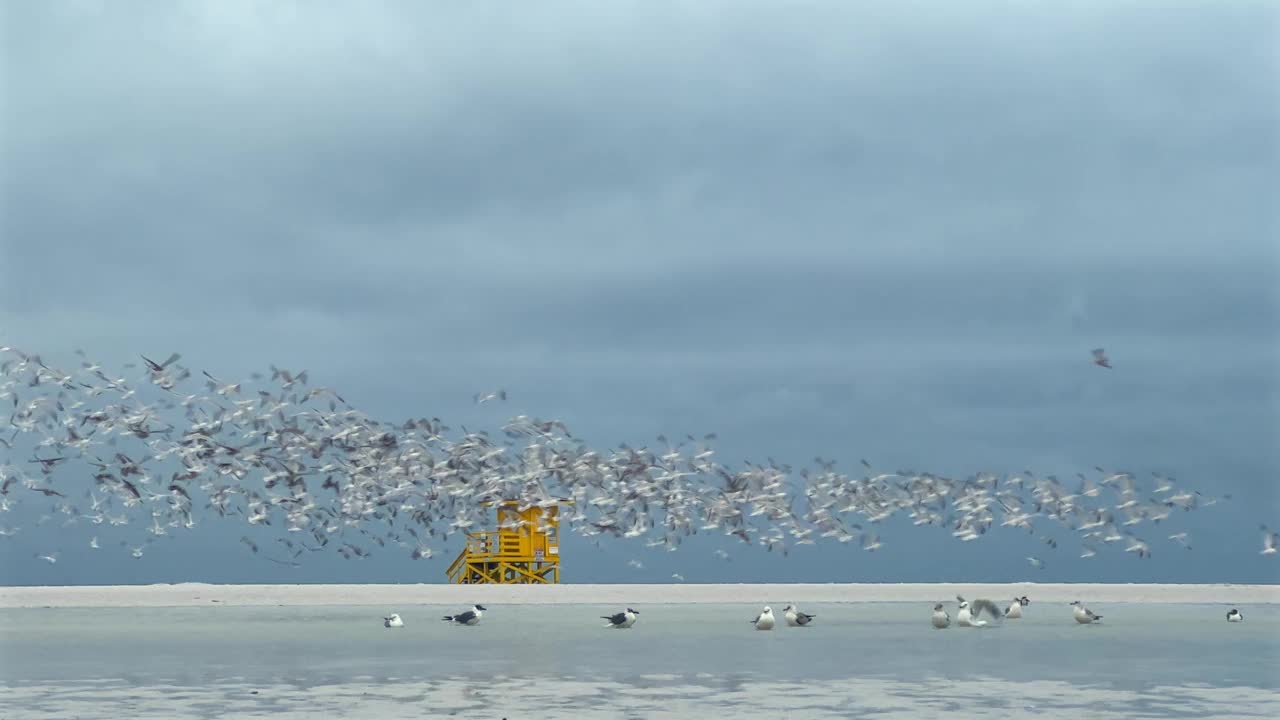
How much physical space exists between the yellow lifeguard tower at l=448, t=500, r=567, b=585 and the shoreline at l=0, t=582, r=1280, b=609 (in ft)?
14.0

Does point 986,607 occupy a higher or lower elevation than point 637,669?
higher

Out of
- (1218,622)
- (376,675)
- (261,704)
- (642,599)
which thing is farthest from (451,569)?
(261,704)

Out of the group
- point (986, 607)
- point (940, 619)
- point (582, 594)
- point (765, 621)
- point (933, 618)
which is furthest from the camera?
point (582, 594)

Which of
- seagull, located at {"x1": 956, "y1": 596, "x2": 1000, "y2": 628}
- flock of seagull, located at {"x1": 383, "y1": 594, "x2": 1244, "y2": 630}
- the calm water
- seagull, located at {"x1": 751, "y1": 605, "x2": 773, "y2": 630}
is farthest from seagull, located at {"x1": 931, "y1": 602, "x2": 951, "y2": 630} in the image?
seagull, located at {"x1": 751, "y1": 605, "x2": 773, "y2": 630}

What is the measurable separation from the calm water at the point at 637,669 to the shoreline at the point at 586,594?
67.0ft

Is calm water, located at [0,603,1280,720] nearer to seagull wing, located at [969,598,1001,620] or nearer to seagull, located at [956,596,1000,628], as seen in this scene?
seagull, located at [956,596,1000,628]

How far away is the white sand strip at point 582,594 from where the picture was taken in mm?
75062

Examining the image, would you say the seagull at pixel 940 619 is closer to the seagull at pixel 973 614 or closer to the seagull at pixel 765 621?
the seagull at pixel 973 614

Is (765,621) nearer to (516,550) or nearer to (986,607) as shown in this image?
(986,607)

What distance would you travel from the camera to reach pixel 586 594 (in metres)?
76.8

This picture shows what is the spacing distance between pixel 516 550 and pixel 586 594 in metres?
8.50

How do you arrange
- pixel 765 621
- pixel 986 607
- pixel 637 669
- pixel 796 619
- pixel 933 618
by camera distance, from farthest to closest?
pixel 986 607, pixel 796 619, pixel 933 618, pixel 765 621, pixel 637 669

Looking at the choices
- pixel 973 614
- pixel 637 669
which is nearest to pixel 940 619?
pixel 973 614

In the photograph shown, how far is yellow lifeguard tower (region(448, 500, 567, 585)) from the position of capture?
276ft
